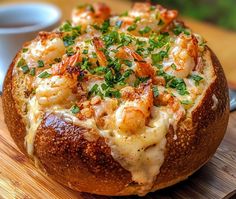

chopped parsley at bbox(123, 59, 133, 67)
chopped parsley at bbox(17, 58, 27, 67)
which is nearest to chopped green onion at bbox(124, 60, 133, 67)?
chopped parsley at bbox(123, 59, 133, 67)

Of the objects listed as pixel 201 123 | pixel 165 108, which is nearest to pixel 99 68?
pixel 165 108

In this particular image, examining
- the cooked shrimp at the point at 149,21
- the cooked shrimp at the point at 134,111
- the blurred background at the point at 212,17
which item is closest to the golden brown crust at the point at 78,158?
the cooked shrimp at the point at 134,111

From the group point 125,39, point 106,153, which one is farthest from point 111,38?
point 106,153

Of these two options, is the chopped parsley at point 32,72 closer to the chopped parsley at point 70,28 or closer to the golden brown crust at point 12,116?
the golden brown crust at point 12,116

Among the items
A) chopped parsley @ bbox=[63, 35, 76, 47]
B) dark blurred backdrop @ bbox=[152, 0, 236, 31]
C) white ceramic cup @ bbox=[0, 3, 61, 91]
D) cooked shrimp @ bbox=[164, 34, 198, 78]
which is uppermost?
cooked shrimp @ bbox=[164, 34, 198, 78]

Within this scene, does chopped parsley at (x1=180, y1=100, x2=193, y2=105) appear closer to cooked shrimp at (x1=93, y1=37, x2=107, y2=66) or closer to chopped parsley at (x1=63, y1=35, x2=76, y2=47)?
cooked shrimp at (x1=93, y1=37, x2=107, y2=66)

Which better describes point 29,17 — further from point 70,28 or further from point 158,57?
point 158,57
